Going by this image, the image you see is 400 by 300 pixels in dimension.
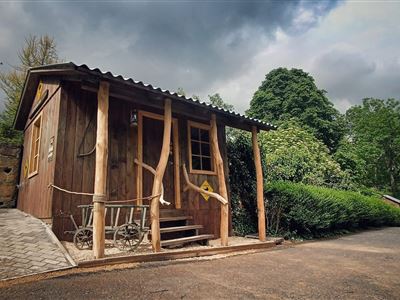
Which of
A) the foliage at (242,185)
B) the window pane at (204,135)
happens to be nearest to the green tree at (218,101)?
the foliage at (242,185)

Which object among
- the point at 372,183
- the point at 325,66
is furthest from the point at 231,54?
the point at 372,183

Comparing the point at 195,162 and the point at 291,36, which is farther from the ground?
the point at 291,36

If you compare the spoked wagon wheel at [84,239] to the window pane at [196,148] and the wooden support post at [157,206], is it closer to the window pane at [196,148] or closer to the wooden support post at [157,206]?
the wooden support post at [157,206]

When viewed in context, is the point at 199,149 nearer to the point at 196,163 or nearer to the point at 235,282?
the point at 196,163

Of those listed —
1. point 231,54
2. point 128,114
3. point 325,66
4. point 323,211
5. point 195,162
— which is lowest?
point 323,211

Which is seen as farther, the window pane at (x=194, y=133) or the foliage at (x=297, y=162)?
the foliage at (x=297, y=162)

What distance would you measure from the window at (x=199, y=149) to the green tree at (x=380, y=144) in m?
24.1

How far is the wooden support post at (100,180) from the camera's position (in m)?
3.44

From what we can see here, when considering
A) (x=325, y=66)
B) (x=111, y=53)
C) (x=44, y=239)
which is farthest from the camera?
(x=325, y=66)

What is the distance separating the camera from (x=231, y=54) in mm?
10859

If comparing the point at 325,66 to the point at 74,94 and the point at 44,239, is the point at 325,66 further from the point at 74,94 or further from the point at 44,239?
the point at 44,239

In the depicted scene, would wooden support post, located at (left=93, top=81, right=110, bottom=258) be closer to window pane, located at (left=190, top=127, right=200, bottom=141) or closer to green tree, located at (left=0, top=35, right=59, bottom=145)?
window pane, located at (left=190, top=127, right=200, bottom=141)

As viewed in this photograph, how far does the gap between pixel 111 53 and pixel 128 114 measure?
255 inches

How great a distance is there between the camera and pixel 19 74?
12.2m
